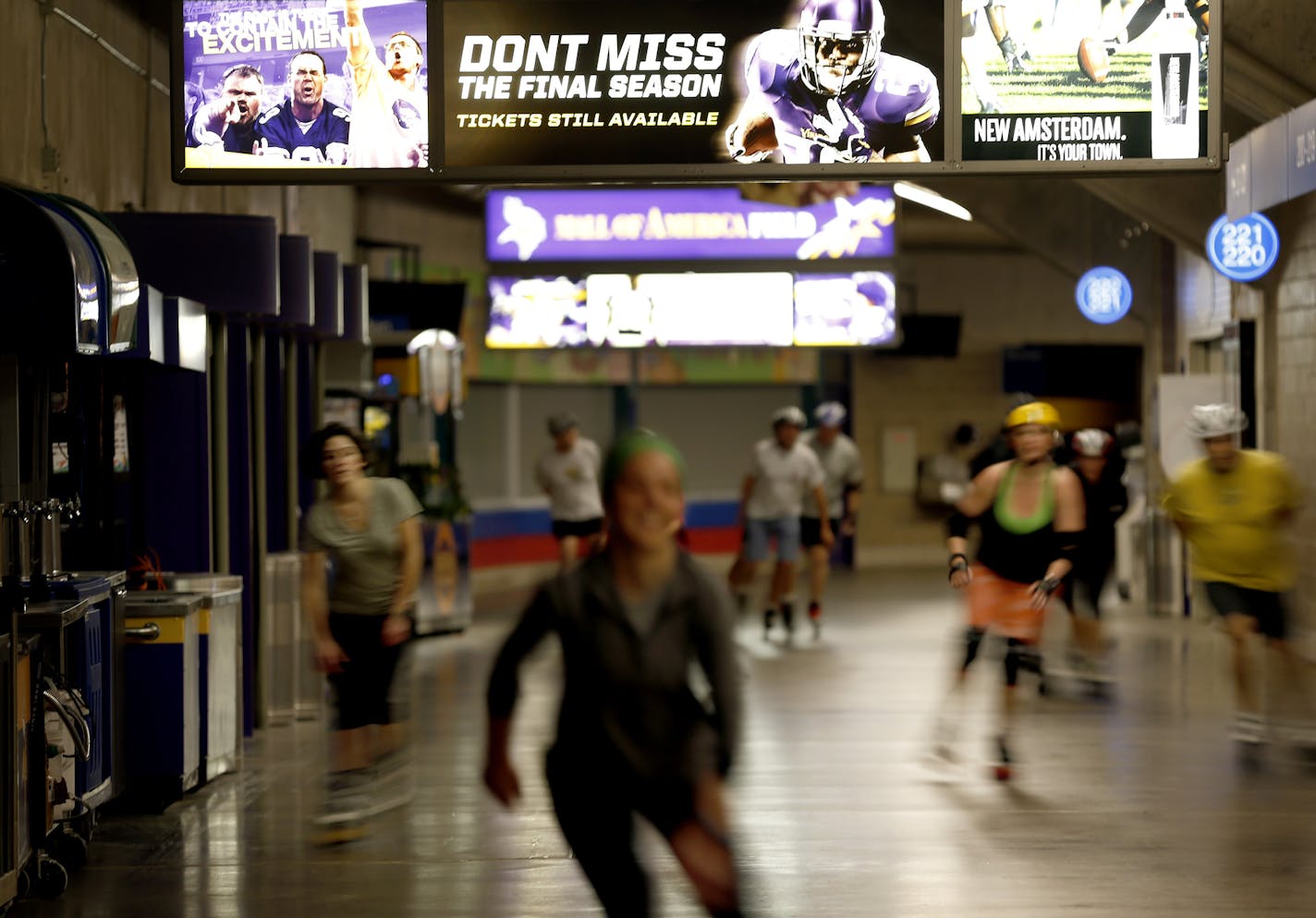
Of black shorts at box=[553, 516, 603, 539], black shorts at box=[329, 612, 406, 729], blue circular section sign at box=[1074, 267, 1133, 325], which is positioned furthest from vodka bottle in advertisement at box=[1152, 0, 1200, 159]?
blue circular section sign at box=[1074, 267, 1133, 325]

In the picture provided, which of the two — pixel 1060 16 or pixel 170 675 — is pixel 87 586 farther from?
pixel 1060 16

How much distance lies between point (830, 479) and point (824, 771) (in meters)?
6.89

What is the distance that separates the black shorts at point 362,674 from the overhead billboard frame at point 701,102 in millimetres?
1994

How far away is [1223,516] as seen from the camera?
854cm

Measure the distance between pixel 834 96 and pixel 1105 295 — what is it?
975cm

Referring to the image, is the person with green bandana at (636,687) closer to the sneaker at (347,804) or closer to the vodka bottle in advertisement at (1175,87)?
the sneaker at (347,804)

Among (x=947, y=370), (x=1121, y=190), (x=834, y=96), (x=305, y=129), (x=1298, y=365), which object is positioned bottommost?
(x=1298, y=365)

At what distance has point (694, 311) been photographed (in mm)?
17031

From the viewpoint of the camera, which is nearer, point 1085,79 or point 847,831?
point 847,831

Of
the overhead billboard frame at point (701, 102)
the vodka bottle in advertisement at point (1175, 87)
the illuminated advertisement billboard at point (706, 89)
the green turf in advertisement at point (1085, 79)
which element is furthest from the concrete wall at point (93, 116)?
the vodka bottle in advertisement at point (1175, 87)

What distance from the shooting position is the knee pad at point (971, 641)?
8.35m

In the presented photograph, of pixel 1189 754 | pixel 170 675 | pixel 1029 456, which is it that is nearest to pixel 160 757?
pixel 170 675

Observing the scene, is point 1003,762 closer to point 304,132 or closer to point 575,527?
point 304,132

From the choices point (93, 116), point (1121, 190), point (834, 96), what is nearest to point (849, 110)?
point (834, 96)
